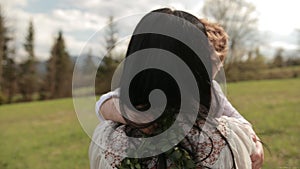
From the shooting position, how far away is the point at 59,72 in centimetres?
3825

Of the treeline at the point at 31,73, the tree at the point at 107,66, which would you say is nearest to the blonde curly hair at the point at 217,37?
the tree at the point at 107,66

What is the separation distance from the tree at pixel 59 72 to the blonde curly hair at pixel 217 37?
3561 cm

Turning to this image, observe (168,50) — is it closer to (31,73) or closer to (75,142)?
(75,142)

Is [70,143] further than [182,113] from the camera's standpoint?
Yes

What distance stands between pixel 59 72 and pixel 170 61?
3799 centimetres

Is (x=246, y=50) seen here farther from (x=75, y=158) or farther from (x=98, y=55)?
(x=98, y=55)

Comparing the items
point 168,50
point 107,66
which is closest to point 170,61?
point 168,50

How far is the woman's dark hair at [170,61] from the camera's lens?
4.44 feet

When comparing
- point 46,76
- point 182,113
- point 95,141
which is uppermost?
point 182,113

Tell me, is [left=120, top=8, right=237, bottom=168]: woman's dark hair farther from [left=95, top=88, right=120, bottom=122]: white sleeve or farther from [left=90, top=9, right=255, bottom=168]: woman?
[left=95, top=88, right=120, bottom=122]: white sleeve

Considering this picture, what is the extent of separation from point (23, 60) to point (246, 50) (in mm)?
20687

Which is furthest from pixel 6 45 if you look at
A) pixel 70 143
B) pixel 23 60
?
pixel 70 143

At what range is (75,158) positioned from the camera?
7.56m

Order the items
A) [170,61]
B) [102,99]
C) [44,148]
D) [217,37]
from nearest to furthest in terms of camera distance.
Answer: [170,61], [217,37], [102,99], [44,148]
